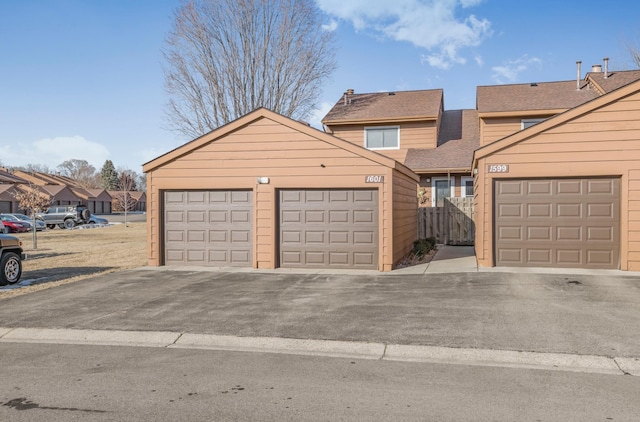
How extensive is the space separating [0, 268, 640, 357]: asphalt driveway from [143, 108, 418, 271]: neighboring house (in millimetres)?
1701

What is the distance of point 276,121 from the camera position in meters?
13.9

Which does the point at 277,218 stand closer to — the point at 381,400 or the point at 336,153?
the point at 336,153

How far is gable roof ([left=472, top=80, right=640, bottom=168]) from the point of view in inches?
475

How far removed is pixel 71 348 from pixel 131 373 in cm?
175

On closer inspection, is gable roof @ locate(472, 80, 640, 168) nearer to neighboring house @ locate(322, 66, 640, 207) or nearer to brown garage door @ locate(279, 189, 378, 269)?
brown garage door @ locate(279, 189, 378, 269)

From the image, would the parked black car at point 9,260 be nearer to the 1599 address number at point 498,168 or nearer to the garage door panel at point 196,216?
the garage door panel at point 196,216

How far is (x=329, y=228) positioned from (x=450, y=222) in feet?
A: 29.0

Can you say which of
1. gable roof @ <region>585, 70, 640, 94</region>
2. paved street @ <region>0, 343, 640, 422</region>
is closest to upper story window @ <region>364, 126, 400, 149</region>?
gable roof @ <region>585, 70, 640, 94</region>

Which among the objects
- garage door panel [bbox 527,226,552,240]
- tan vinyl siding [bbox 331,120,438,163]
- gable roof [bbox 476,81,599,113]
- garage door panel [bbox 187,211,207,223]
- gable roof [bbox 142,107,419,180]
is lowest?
garage door panel [bbox 527,226,552,240]

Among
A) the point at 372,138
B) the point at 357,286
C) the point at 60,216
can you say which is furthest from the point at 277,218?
the point at 60,216

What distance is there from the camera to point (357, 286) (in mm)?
10820

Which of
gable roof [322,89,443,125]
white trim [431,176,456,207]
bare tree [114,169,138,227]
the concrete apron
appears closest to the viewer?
the concrete apron

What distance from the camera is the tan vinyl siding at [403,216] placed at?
1381 cm

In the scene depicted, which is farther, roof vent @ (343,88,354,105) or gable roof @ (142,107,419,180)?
roof vent @ (343,88,354,105)
